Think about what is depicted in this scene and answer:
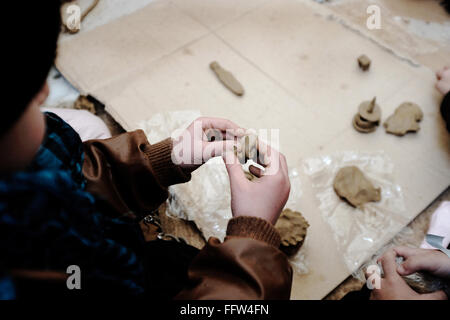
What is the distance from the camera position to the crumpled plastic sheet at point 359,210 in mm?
1531

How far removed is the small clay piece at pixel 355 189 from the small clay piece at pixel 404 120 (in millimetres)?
367

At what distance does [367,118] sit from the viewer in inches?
69.9

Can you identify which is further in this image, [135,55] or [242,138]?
[135,55]

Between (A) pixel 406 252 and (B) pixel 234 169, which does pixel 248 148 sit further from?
(A) pixel 406 252

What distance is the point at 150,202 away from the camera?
1173 millimetres

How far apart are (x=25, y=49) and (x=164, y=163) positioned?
686mm

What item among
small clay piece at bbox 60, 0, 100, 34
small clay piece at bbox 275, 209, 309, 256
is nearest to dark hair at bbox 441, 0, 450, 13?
small clay piece at bbox 275, 209, 309, 256

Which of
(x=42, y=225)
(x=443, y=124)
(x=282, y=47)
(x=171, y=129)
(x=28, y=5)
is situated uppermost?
(x=28, y=5)

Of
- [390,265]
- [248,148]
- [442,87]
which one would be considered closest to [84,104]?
[248,148]

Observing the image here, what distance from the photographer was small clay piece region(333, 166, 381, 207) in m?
1.61

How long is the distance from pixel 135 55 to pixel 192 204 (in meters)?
1.07

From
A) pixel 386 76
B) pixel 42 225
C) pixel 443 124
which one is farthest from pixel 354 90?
pixel 42 225

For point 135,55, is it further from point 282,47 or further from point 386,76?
point 386,76

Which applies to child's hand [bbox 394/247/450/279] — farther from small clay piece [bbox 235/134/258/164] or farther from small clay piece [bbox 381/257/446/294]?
small clay piece [bbox 235/134/258/164]
